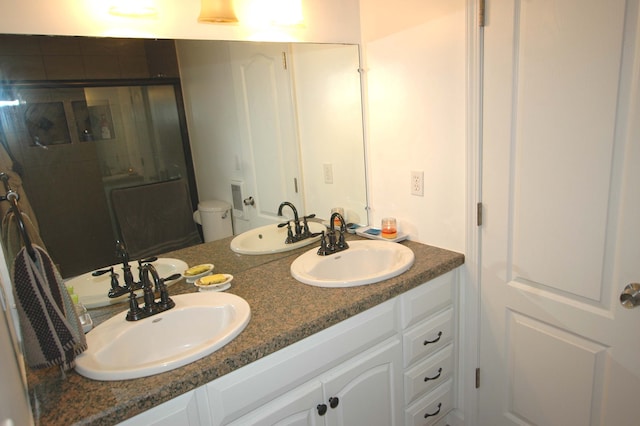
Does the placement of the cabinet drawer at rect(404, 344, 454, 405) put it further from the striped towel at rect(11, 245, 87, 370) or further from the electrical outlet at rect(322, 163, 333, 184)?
the striped towel at rect(11, 245, 87, 370)

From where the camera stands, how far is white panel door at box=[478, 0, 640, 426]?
51.1 inches

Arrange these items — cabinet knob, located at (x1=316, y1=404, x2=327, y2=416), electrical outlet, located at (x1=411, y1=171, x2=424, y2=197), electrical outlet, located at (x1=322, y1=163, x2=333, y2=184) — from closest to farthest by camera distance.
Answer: cabinet knob, located at (x1=316, y1=404, x2=327, y2=416), electrical outlet, located at (x1=411, y1=171, x2=424, y2=197), electrical outlet, located at (x1=322, y1=163, x2=333, y2=184)

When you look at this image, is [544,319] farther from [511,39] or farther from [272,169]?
[272,169]

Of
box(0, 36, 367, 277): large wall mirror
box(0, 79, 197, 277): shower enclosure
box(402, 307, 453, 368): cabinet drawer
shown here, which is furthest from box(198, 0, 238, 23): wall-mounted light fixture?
box(402, 307, 453, 368): cabinet drawer

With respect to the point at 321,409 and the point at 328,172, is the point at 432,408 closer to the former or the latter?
the point at 321,409

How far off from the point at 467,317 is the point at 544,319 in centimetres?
35

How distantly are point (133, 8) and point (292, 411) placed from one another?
146 cm

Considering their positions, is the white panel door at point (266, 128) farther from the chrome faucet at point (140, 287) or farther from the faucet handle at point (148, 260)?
the chrome faucet at point (140, 287)

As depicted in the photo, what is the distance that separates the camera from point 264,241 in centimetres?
198

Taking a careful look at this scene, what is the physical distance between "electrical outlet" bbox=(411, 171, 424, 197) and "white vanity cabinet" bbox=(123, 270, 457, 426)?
40 centimetres

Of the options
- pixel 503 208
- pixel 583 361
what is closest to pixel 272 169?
pixel 503 208

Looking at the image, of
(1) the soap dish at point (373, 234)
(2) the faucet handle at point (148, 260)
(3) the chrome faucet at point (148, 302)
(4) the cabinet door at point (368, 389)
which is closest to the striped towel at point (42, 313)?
(3) the chrome faucet at point (148, 302)

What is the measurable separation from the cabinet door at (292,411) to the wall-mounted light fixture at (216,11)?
53.6 inches

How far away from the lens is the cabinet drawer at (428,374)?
1.76 metres
